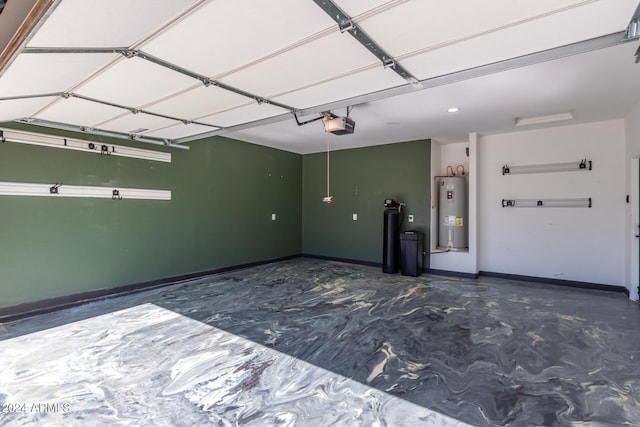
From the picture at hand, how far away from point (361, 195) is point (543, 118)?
343cm

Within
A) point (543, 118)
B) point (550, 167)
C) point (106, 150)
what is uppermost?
point (543, 118)

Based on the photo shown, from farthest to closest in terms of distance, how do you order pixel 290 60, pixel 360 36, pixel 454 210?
pixel 454 210
pixel 290 60
pixel 360 36

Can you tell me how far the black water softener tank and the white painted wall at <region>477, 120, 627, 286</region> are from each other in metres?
1.51

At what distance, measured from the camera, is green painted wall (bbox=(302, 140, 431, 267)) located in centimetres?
608

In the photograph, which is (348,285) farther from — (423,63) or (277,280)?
(423,63)

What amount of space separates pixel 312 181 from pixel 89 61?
5607mm

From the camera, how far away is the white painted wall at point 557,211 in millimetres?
4742

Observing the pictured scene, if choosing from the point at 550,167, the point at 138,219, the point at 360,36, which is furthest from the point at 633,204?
the point at 138,219

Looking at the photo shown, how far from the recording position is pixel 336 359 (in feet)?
8.67

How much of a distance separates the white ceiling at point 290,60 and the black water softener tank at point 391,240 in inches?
100.0

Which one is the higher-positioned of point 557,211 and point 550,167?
point 550,167

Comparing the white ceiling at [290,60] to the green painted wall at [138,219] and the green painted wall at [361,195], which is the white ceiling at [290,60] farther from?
the green painted wall at [361,195]

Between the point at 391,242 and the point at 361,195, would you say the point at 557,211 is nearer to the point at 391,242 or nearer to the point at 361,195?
the point at 391,242

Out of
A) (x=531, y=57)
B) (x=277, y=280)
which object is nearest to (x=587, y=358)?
(x=531, y=57)
